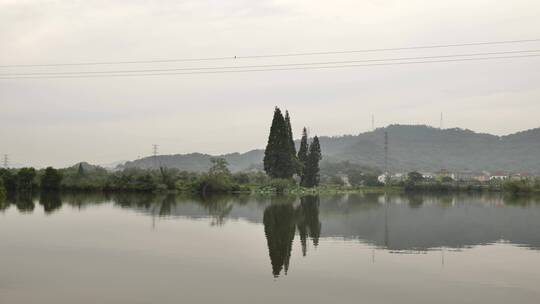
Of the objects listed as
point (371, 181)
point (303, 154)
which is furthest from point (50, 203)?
point (371, 181)

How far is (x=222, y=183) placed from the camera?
72.2 m

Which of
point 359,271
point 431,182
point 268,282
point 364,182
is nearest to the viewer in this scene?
point 268,282

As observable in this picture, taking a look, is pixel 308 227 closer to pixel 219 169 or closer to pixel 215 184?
pixel 215 184

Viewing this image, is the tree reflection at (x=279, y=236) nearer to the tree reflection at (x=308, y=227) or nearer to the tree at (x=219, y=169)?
the tree reflection at (x=308, y=227)

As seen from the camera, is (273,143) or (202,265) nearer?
(202,265)

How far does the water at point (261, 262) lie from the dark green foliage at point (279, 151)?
39375mm

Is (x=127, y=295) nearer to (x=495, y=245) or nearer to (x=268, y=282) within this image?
(x=268, y=282)

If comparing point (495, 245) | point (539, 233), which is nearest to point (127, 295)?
point (495, 245)

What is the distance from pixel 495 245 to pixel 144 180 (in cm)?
5688

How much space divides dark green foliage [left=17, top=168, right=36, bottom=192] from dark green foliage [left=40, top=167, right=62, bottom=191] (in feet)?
5.31

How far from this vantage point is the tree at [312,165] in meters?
80.6

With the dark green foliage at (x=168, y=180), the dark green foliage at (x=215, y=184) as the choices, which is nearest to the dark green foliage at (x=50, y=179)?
Result: the dark green foliage at (x=168, y=180)

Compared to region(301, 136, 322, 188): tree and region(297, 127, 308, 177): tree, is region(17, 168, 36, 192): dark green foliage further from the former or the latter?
region(301, 136, 322, 188): tree

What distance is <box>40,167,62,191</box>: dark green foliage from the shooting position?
7488cm
